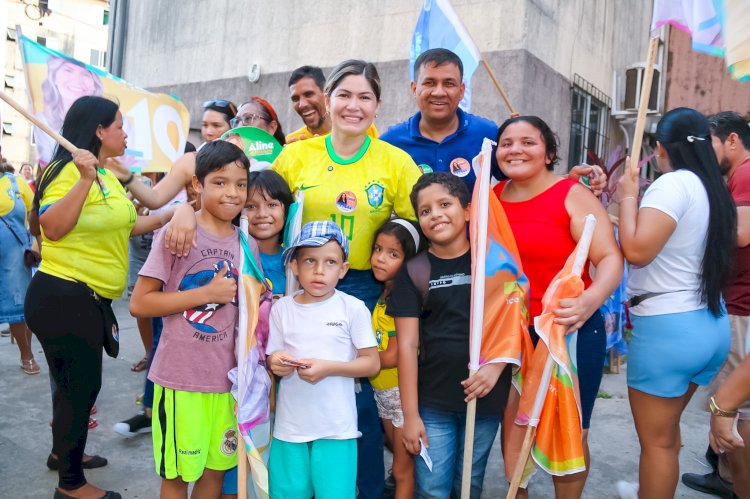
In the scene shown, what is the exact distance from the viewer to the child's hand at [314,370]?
2283 millimetres

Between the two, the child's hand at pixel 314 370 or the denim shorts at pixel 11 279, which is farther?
the denim shorts at pixel 11 279

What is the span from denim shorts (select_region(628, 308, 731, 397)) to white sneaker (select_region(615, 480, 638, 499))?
1.05 meters

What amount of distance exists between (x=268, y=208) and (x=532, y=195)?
1153 mm

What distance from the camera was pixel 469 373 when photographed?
243 centimetres

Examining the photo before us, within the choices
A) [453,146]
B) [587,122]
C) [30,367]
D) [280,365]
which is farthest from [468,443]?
[587,122]

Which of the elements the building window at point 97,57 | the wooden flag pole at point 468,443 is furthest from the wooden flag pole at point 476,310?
the building window at point 97,57

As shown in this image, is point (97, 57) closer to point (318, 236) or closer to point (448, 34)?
point (448, 34)

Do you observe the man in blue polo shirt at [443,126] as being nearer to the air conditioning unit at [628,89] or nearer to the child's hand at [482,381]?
the child's hand at [482,381]

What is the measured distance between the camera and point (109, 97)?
3836 mm

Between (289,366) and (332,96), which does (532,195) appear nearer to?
(332,96)

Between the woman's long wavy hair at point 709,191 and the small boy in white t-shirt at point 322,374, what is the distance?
1.44 m

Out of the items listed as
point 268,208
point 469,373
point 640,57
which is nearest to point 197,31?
point 640,57

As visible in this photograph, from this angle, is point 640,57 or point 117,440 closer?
point 117,440

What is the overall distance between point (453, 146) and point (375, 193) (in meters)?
0.72
